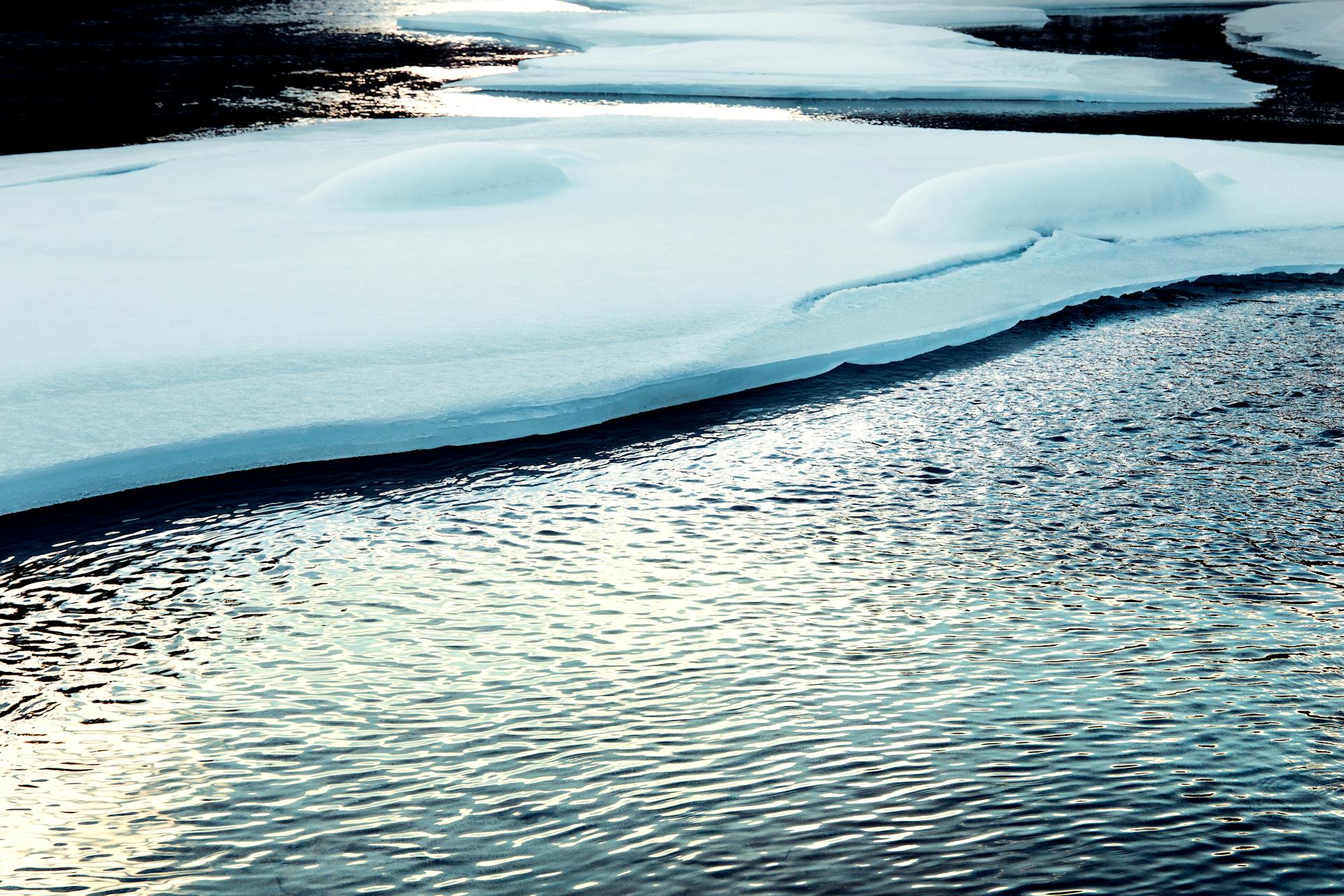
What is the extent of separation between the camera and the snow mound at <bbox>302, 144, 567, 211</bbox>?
23.8 ft

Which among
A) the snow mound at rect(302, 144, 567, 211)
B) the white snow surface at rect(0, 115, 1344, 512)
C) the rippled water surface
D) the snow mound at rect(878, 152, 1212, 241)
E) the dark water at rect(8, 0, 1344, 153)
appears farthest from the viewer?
the dark water at rect(8, 0, 1344, 153)

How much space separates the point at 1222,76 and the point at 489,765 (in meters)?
14.0

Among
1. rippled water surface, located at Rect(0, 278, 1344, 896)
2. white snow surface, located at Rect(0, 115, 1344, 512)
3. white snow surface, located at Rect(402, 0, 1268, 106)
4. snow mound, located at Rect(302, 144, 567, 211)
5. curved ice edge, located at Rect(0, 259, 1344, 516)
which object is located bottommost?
rippled water surface, located at Rect(0, 278, 1344, 896)

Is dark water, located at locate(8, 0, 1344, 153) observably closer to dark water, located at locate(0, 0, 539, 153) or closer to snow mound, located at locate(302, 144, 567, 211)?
dark water, located at locate(0, 0, 539, 153)

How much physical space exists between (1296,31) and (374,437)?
18.8m

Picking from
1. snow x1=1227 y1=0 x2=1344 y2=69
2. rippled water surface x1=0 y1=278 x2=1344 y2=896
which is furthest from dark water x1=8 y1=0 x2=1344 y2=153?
rippled water surface x1=0 y1=278 x2=1344 y2=896

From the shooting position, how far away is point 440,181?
7.45 metres

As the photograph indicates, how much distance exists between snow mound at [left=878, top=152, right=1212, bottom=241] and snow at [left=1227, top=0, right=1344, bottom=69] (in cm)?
1005

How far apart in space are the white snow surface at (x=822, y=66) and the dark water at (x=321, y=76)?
211mm

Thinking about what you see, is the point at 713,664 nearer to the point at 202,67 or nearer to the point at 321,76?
the point at 321,76

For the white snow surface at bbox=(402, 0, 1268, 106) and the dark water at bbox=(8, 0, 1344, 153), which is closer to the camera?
the dark water at bbox=(8, 0, 1344, 153)

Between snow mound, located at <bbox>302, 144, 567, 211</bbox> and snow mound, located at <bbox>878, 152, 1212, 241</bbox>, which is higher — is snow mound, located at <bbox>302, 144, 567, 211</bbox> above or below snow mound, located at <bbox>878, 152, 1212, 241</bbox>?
above

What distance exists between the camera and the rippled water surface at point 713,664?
2.51 metres

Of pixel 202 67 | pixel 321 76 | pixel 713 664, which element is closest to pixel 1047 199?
pixel 713 664
